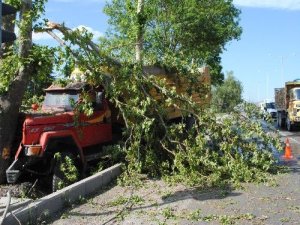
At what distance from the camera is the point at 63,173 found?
34.7ft

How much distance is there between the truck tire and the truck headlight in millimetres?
499

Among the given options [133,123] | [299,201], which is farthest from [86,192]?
[299,201]

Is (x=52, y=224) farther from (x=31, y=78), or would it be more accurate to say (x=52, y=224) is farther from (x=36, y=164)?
(x=31, y=78)

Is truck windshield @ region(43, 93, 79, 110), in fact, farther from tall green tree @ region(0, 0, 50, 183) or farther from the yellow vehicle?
the yellow vehicle

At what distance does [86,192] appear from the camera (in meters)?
9.92

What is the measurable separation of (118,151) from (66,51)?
258 centimetres

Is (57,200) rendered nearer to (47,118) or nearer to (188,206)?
(188,206)

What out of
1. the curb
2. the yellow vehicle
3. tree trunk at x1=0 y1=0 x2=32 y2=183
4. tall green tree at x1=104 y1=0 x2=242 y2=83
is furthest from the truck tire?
tall green tree at x1=104 y1=0 x2=242 y2=83

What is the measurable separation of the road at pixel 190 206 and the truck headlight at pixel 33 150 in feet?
4.72

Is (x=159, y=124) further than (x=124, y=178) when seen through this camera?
Yes

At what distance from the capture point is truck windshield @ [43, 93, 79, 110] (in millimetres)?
12107

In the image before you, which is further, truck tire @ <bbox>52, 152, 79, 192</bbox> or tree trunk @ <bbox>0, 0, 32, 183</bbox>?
tree trunk @ <bbox>0, 0, 32, 183</bbox>

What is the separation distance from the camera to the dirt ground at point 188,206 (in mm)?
8047

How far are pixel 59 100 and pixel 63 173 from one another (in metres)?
2.45
